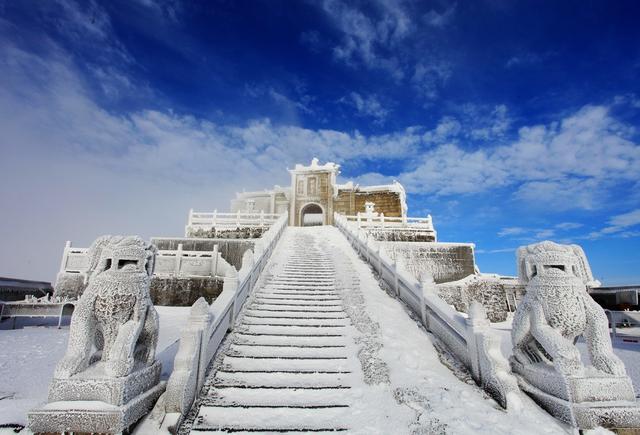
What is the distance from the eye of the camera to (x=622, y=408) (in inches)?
133

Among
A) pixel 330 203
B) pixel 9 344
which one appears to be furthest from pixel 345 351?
pixel 330 203

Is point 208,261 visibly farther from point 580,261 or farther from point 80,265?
point 580,261

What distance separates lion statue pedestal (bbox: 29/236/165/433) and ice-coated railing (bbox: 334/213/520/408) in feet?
14.4

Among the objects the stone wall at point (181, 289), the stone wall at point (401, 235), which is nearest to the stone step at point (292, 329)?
the stone wall at point (181, 289)

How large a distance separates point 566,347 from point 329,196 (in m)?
21.7

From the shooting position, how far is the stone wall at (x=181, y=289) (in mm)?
12742

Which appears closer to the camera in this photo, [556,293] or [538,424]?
[538,424]

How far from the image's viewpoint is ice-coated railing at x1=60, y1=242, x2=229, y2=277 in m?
13.0

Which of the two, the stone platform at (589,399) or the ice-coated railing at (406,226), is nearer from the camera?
the stone platform at (589,399)

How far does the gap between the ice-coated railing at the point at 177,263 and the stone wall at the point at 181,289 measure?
245 mm

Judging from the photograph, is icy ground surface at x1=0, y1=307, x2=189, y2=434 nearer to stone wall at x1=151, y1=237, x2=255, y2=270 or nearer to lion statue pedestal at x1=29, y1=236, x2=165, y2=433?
lion statue pedestal at x1=29, y1=236, x2=165, y2=433

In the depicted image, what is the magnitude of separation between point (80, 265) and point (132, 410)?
13.1 m

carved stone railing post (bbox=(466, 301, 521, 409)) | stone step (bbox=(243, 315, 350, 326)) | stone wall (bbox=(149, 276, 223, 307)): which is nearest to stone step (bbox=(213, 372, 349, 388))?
stone step (bbox=(243, 315, 350, 326))

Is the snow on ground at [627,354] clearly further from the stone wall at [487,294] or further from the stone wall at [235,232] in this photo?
the stone wall at [235,232]
